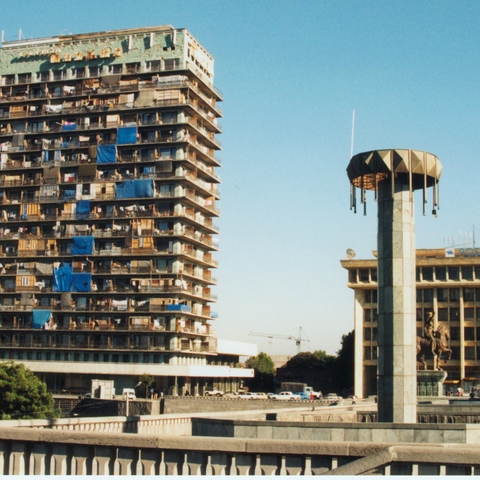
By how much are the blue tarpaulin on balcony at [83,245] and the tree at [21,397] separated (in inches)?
1211

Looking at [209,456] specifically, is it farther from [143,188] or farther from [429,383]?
[143,188]

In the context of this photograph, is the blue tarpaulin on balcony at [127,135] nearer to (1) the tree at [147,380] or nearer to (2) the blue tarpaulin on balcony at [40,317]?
(2) the blue tarpaulin on balcony at [40,317]

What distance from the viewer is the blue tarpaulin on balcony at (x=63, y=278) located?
94.5 m

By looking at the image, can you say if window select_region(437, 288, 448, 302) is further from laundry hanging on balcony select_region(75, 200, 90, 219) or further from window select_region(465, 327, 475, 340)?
laundry hanging on balcony select_region(75, 200, 90, 219)

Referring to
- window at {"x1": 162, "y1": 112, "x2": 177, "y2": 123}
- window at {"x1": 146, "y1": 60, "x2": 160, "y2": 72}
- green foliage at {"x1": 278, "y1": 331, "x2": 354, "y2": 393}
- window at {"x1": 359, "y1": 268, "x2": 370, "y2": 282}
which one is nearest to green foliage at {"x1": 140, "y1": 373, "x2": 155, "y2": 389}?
window at {"x1": 162, "y1": 112, "x2": 177, "y2": 123}

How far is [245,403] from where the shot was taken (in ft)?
207

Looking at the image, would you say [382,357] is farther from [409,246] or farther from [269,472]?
[269,472]

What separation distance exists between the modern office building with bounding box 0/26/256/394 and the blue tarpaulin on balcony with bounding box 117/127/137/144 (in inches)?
5.8

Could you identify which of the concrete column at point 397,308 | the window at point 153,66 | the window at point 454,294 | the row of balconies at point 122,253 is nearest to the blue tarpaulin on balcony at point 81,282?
the row of balconies at point 122,253

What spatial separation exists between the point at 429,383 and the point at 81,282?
2214 inches

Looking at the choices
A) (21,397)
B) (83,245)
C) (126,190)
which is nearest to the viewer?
(21,397)

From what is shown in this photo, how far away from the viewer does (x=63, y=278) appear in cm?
9481

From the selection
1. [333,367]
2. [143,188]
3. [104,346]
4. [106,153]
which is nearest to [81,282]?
[104,346]

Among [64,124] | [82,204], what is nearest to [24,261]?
[82,204]
